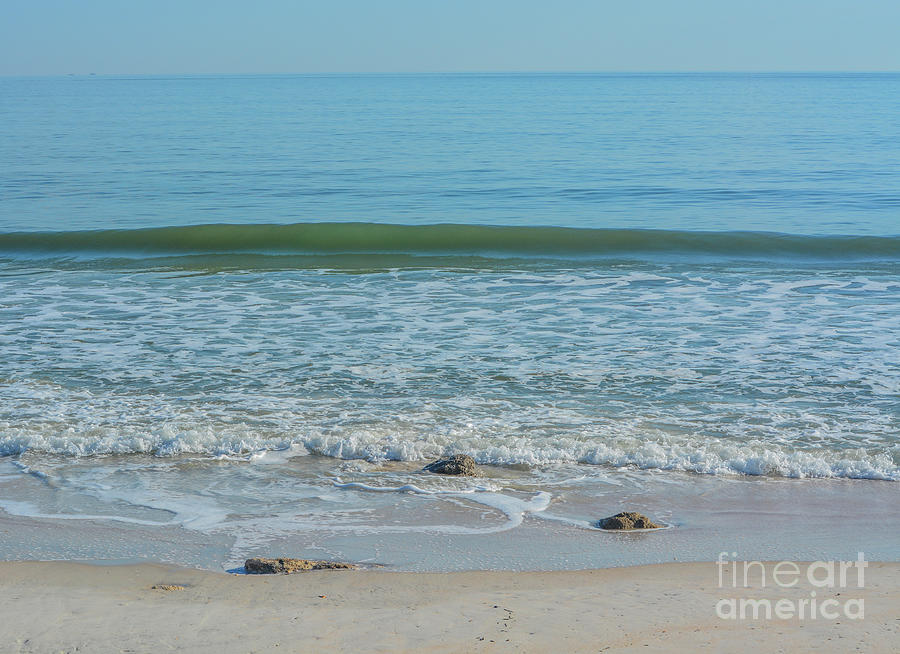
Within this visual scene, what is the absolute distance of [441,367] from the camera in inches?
336

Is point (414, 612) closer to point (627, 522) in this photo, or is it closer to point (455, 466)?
point (627, 522)

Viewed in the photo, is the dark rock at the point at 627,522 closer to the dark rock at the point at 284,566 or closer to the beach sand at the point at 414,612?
the beach sand at the point at 414,612

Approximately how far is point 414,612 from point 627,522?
1.55 m

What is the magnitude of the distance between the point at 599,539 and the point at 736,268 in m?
10.2

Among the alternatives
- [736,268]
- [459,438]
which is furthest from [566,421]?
[736,268]

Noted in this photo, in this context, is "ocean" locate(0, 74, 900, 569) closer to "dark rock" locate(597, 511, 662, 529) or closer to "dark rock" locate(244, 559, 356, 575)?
"dark rock" locate(597, 511, 662, 529)

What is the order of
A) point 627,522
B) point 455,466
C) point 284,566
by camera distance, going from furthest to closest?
point 455,466 → point 627,522 → point 284,566

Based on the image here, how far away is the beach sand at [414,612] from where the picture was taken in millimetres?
3713

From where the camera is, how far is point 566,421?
6980mm

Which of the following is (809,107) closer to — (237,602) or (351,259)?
(351,259)

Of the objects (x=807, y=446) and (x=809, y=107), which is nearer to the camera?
(x=807, y=446)

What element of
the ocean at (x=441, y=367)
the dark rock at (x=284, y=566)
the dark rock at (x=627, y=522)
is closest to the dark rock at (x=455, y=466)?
the ocean at (x=441, y=367)

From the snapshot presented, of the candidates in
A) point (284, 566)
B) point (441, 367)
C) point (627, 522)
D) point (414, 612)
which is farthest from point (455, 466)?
point (441, 367)

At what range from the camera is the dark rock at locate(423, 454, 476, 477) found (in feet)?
19.6
